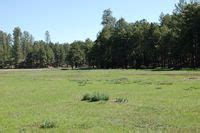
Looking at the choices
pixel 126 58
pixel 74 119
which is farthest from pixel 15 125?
pixel 126 58

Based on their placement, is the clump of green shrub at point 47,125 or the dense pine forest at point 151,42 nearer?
the clump of green shrub at point 47,125

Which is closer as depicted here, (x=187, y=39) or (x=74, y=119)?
(x=74, y=119)

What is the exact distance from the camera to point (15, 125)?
1756 centimetres

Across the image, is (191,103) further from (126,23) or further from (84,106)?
(126,23)

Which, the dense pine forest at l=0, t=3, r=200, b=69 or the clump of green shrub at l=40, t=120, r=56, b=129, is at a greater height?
the dense pine forest at l=0, t=3, r=200, b=69

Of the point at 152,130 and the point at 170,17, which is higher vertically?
the point at 170,17

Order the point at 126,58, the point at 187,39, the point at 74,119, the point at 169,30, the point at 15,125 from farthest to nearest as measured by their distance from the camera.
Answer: the point at 126,58 < the point at 169,30 < the point at 187,39 < the point at 74,119 < the point at 15,125

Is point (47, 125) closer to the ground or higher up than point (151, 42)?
closer to the ground

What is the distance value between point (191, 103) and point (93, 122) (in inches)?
325

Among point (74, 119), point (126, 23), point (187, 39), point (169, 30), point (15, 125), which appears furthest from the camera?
point (126, 23)

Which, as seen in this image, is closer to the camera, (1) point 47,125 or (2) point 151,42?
(1) point 47,125

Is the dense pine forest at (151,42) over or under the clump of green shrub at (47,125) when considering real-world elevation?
over

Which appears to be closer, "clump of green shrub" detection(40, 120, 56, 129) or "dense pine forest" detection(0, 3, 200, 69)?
"clump of green shrub" detection(40, 120, 56, 129)

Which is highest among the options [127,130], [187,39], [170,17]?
[170,17]
